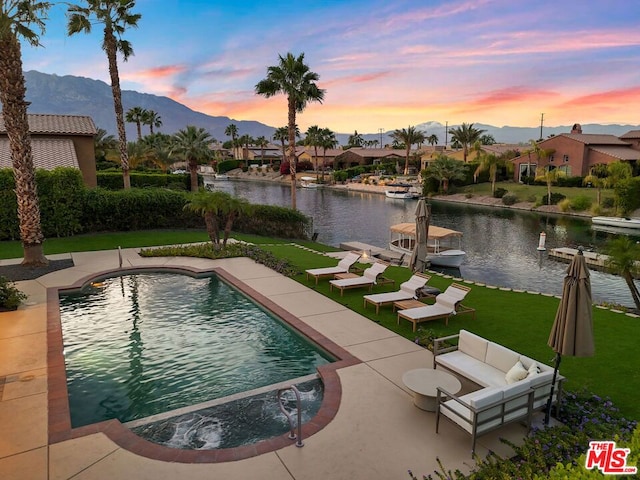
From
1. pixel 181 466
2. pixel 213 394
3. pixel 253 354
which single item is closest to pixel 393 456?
pixel 181 466

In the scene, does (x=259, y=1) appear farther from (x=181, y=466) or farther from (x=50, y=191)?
(x=181, y=466)

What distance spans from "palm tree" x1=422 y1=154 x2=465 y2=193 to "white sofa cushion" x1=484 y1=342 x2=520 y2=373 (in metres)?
59.3

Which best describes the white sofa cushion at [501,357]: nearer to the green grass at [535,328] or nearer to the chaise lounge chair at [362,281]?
the green grass at [535,328]

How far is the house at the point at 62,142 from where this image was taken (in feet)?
97.3

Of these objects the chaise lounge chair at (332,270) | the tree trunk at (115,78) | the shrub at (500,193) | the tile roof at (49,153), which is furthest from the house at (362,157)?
the chaise lounge chair at (332,270)

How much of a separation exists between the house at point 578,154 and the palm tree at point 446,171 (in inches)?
385

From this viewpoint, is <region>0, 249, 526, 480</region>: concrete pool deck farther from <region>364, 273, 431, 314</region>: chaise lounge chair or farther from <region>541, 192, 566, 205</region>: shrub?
<region>541, 192, 566, 205</region>: shrub

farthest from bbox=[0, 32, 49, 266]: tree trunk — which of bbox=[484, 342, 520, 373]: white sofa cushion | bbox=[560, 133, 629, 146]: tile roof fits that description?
bbox=[560, 133, 629, 146]: tile roof

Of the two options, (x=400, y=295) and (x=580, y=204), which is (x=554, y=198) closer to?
(x=580, y=204)

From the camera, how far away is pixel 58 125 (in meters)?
33.3

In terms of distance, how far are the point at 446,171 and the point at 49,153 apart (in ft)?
170

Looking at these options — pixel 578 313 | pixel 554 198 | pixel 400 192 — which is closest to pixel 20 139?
pixel 578 313

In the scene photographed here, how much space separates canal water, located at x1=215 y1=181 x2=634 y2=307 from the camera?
2314 cm

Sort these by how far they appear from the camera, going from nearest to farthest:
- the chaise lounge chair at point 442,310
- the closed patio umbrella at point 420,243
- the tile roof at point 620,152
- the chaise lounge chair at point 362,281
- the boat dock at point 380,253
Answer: the chaise lounge chair at point 442,310, the chaise lounge chair at point 362,281, the closed patio umbrella at point 420,243, the boat dock at point 380,253, the tile roof at point 620,152
